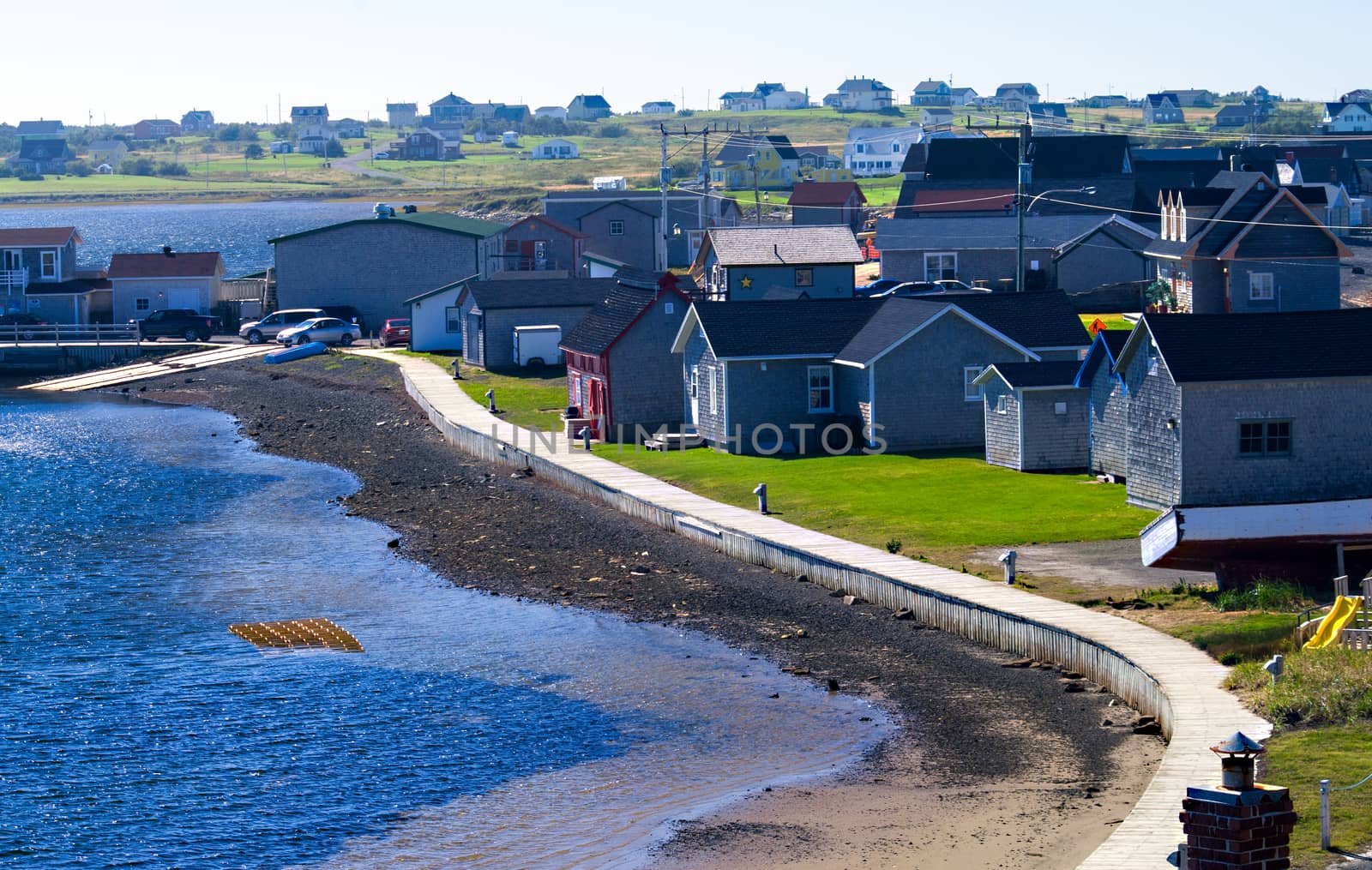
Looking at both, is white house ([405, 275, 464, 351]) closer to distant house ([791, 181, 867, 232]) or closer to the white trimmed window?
the white trimmed window

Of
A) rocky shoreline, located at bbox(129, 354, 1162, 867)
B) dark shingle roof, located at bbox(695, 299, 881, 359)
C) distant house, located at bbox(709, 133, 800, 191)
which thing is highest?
distant house, located at bbox(709, 133, 800, 191)

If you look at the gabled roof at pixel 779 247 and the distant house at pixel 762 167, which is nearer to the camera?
the gabled roof at pixel 779 247

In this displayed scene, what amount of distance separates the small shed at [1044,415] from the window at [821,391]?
23.3ft

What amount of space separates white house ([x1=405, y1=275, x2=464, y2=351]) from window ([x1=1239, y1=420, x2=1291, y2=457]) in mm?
48278

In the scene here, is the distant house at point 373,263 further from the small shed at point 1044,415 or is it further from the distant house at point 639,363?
the small shed at point 1044,415

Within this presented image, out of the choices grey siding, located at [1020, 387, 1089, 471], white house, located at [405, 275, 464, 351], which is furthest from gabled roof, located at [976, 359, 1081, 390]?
white house, located at [405, 275, 464, 351]

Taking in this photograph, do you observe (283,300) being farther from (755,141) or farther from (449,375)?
(755,141)

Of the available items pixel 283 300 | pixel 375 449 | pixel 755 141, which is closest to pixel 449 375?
pixel 375 449

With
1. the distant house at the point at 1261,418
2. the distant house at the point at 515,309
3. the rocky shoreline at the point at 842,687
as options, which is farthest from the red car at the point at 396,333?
the distant house at the point at 1261,418

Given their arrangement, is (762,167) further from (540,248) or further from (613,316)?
(613,316)

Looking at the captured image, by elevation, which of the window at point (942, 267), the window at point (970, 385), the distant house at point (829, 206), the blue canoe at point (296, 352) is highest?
the distant house at point (829, 206)

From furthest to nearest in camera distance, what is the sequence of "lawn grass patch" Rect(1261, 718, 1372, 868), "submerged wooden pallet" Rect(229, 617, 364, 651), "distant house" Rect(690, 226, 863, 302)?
"distant house" Rect(690, 226, 863, 302) → "submerged wooden pallet" Rect(229, 617, 364, 651) → "lawn grass patch" Rect(1261, 718, 1372, 868)

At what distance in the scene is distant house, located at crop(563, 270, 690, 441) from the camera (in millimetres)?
56062

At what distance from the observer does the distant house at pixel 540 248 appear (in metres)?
95.2
